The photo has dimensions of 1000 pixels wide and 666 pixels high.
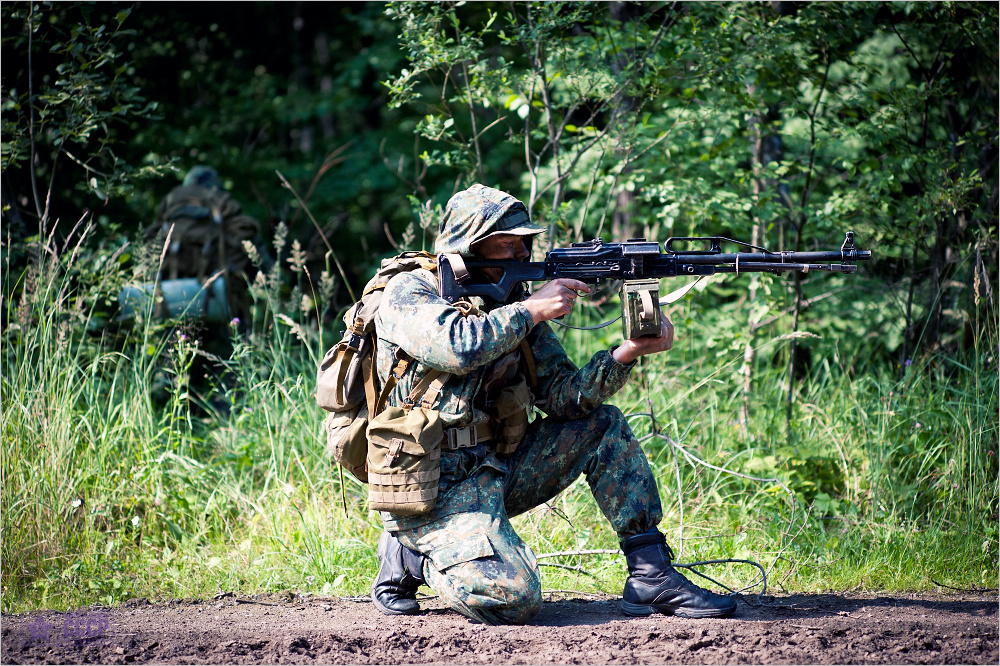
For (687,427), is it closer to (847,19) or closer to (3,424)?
(847,19)

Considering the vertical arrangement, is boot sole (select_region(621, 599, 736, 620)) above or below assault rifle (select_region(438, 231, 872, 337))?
below

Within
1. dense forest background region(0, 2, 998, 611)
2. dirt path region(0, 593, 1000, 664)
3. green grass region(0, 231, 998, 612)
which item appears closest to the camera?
dirt path region(0, 593, 1000, 664)

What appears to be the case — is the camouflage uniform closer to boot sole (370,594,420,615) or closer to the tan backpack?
the tan backpack

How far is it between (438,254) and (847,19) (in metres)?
3.25

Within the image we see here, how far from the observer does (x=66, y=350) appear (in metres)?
4.48

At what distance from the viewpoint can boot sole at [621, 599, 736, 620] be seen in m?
3.12

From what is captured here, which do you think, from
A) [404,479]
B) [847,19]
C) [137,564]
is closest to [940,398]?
[847,19]

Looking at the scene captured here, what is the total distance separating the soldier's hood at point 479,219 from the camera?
323 centimetres

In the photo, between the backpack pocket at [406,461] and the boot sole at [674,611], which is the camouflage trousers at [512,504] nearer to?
the backpack pocket at [406,461]

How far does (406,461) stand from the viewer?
10.2 feet

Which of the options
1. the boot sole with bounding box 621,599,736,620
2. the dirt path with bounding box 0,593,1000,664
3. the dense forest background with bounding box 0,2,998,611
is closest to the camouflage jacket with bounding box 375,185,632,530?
the dirt path with bounding box 0,593,1000,664

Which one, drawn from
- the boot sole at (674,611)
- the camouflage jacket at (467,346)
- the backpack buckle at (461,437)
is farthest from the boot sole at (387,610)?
the boot sole at (674,611)

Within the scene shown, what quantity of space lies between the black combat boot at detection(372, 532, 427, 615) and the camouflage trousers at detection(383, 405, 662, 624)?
0.09 metres

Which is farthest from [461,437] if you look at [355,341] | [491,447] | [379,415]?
[355,341]
